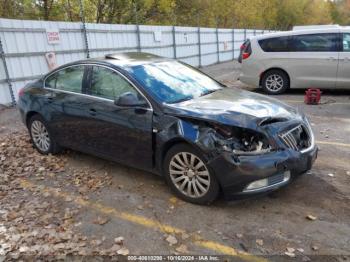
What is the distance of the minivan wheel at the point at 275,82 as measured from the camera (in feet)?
34.3

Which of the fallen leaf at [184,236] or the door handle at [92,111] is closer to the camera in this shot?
the fallen leaf at [184,236]

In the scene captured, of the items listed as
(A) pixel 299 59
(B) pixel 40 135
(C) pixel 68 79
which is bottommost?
(B) pixel 40 135

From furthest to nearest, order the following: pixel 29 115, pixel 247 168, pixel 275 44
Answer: pixel 275 44
pixel 29 115
pixel 247 168

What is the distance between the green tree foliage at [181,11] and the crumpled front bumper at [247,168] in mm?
12832

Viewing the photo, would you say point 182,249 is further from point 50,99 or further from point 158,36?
point 158,36

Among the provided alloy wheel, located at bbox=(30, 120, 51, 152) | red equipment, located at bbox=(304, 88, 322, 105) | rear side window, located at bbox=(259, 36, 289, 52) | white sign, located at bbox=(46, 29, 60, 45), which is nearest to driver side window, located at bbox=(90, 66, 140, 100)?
alloy wheel, located at bbox=(30, 120, 51, 152)

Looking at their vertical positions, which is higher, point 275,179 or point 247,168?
point 247,168

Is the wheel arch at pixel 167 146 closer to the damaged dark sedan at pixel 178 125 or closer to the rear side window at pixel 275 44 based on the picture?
the damaged dark sedan at pixel 178 125

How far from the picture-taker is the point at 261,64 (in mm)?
10547

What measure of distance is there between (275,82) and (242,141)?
7331 millimetres

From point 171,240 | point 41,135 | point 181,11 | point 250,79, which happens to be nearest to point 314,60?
point 250,79

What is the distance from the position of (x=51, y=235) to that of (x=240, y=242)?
1.86m

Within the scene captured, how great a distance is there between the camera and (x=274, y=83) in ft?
34.8

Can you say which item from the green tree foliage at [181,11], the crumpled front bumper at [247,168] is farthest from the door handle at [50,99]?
the green tree foliage at [181,11]
